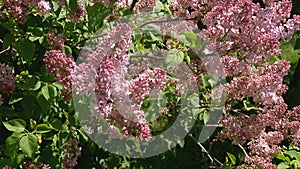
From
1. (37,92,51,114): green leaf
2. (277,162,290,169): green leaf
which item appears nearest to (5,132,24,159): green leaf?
(37,92,51,114): green leaf

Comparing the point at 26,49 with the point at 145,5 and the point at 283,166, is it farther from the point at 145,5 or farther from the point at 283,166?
the point at 283,166

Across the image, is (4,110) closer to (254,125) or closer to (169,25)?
(169,25)

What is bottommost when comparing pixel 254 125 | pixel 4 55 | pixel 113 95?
pixel 254 125

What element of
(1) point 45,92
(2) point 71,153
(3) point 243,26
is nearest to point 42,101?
(1) point 45,92

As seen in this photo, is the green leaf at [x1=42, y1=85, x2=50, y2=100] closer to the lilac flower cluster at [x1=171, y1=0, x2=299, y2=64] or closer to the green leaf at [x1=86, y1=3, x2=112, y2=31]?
the green leaf at [x1=86, y1=3, x2=112, y2=31]

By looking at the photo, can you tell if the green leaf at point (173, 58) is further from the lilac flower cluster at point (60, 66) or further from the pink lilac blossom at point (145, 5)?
the lilac flower cluster at point (60, 66)

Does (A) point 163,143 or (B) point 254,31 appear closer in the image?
(B) point 254,31

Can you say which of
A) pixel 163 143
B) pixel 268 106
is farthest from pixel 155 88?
pixel 163 143

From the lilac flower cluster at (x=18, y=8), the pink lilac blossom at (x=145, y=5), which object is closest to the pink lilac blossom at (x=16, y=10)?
the lilac flower cluster at (x=18, y=8)
